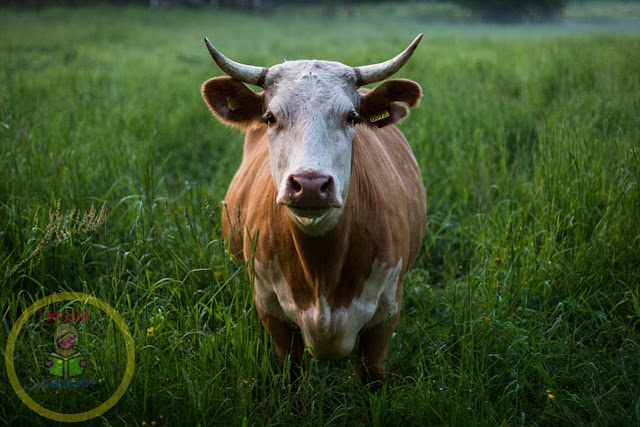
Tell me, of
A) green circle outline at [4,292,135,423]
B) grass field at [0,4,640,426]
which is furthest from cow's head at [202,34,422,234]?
green circle outline at [4,292,135,423]

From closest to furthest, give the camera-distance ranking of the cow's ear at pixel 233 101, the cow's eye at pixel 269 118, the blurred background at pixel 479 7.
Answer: the cow's eye at pixel 269 118 < the cow's ear at pixel 233 101 < the blurred background at pixel 479 7

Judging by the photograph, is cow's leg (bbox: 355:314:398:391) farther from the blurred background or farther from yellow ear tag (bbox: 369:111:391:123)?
the blurred background

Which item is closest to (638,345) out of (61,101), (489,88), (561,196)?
(561,196)

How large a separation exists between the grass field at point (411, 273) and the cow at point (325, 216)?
17 cm

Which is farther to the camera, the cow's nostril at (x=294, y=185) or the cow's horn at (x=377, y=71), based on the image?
the cow's horn at (x=377, y=71)

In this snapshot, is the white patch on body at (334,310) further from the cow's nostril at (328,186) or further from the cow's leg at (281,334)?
the cow's nostril at (328,186)

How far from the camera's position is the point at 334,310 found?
269cm

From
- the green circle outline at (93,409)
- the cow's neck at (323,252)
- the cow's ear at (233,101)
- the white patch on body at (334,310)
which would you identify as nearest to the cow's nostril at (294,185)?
the cow's neck at (323,252)

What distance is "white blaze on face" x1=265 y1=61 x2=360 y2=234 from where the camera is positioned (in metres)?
2.31

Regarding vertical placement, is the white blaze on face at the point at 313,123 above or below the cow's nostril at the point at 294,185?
above

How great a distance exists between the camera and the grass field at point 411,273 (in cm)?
260

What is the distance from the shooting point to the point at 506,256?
3.65 meters

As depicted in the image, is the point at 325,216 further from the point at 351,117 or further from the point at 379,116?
the point at 379,116

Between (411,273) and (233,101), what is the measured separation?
1.91 meters
